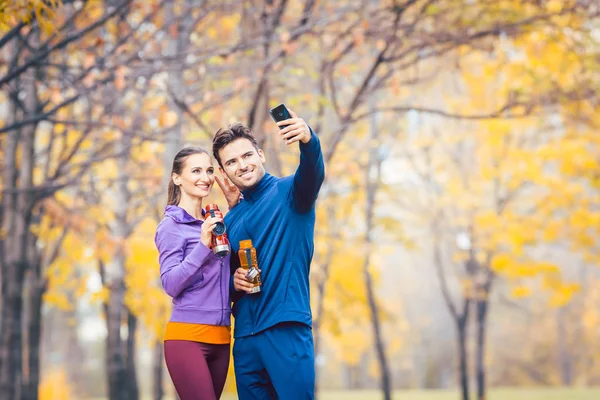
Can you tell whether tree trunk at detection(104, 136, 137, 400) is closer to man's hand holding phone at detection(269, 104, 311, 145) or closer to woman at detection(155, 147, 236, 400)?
woman at detection(155, 147, 236, 400)

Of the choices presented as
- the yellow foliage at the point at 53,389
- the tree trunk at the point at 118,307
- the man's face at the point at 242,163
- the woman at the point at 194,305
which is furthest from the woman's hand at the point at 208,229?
the yellow foliage at the point at 53,389

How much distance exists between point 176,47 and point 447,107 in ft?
29.6

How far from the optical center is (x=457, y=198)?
55.9ft

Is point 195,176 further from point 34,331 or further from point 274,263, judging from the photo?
point 34,331

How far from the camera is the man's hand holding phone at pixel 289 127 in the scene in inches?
121

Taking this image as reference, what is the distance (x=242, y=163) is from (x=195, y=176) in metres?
0.27

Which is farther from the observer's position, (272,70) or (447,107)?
(447,107)

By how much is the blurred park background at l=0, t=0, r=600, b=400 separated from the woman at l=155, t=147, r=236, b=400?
234 cm

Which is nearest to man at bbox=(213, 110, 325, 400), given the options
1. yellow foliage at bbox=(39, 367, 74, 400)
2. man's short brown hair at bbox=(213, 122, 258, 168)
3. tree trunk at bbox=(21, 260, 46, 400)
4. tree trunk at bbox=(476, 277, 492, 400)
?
man's short brown hair at bbox=(213, 122, 258, 168)

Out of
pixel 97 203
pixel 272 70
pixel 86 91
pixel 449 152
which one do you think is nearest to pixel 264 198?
pixel 86 91

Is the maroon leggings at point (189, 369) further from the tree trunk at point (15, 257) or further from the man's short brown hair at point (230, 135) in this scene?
the tree trunk at point (15, 257)

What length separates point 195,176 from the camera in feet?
11.5

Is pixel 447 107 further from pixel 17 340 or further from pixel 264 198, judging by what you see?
pixel 264 198

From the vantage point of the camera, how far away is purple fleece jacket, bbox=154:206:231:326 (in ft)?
10.5
